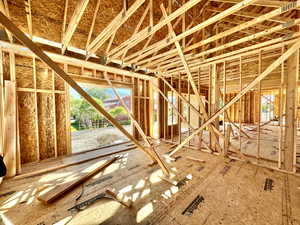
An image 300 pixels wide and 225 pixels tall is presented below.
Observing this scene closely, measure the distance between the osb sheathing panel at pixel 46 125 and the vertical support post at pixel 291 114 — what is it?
6.31 metres

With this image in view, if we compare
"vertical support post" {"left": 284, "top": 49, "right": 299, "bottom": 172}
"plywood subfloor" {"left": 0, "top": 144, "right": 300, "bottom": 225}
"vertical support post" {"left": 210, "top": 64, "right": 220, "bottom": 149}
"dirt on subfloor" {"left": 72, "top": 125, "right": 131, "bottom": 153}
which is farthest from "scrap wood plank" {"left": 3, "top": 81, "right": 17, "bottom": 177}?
"vertical support post" {"left": 284, "top": 49, "right": 299, "bottom": 172}

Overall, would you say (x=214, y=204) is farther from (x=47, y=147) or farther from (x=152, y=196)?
(x=47, y=147)

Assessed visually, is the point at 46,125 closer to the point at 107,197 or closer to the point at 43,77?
the point at 43,77

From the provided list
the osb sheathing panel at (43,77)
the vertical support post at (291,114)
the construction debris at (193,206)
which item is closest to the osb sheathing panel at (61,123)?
the osb sheathing panel at (43,77)

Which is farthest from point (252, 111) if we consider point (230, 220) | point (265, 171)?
point (230, 220)

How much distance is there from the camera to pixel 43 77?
12.0 ft

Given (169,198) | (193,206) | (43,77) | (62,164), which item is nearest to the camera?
(193,206)

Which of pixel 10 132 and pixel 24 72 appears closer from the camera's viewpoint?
pixel 10 132

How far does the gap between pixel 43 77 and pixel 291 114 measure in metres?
6.64

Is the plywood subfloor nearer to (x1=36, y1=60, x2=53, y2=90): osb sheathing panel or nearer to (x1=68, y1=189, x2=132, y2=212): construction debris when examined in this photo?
(x1=68, y1=189, x2=132, y2=212): construction debris

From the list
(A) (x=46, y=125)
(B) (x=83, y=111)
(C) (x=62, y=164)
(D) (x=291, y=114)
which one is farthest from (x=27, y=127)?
(B) (x=83, y=111)

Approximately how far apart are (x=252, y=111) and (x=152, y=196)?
12932mm

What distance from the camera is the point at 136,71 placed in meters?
4.74

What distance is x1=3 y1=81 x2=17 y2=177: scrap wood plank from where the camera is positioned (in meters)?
2.70
